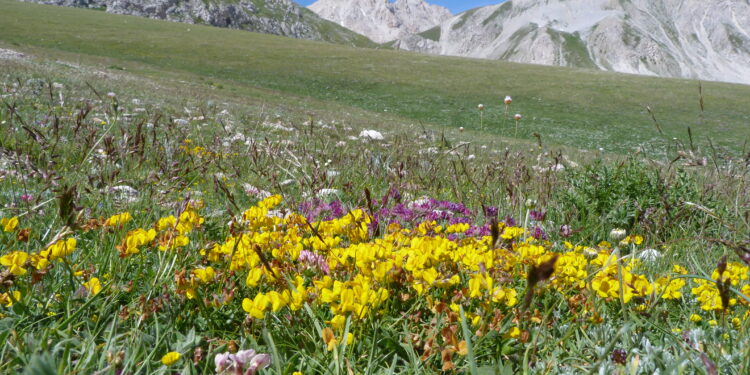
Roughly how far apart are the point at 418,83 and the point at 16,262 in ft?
158

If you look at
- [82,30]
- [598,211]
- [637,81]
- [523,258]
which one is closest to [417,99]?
[637,81]

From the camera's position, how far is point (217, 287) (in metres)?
2.21

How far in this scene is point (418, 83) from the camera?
48.3m

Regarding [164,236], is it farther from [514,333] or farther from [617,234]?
[617,234]

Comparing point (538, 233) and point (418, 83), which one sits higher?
point (418, 83)

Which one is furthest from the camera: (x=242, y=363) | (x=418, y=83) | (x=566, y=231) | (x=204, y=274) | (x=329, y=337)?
(x=418, y=83)

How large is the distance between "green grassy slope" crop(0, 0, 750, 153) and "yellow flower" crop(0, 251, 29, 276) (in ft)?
94.4

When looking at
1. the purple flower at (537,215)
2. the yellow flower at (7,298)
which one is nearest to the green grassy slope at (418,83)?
the purple flower at (537,215)

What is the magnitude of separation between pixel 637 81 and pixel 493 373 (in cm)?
6297

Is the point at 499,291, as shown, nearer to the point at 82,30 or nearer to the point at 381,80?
the point at 381,80

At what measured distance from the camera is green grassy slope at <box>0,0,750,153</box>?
111ft

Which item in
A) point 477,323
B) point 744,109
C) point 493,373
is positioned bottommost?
point 493,373

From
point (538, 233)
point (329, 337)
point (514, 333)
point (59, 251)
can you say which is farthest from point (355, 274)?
point (538, 233)

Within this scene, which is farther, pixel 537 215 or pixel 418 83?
pixel 418 83
